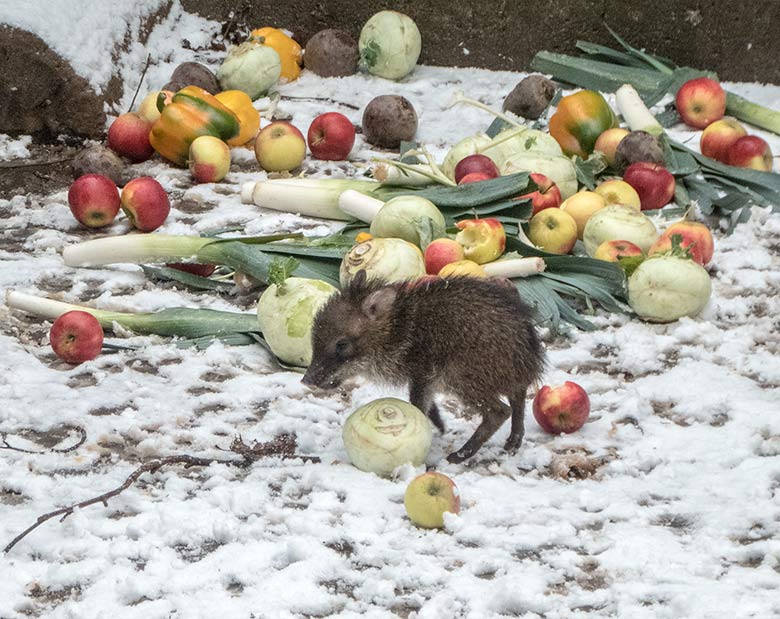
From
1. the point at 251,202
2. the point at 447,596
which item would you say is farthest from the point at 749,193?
the point at 447,596

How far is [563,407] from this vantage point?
12.8 feet

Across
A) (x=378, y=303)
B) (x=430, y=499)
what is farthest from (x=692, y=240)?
(x=430, y=499)

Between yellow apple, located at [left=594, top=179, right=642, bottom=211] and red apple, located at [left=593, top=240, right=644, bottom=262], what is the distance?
514 millimetres

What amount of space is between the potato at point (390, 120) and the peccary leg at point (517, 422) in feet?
11.1

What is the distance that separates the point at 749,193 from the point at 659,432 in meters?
2.28

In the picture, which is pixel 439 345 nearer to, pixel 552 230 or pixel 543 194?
pixel 552 230

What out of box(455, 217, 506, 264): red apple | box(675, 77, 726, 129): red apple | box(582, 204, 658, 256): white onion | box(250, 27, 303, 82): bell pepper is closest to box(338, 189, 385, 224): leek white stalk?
box(455, 217, 506, 264): red apple

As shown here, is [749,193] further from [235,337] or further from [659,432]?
[235,337]

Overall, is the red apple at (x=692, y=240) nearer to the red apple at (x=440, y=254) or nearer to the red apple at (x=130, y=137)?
the red apple at (x=440, y=254)

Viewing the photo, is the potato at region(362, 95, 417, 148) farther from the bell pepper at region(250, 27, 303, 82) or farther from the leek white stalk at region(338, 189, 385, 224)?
the leek white stalk at region(338, 189, 385, 224)

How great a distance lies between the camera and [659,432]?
397 cm

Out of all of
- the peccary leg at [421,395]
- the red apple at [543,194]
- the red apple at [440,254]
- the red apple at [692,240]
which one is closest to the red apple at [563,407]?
the peccary leg at [421,395]

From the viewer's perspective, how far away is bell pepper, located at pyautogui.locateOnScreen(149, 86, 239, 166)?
650 centimetres

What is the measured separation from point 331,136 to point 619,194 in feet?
5.98
